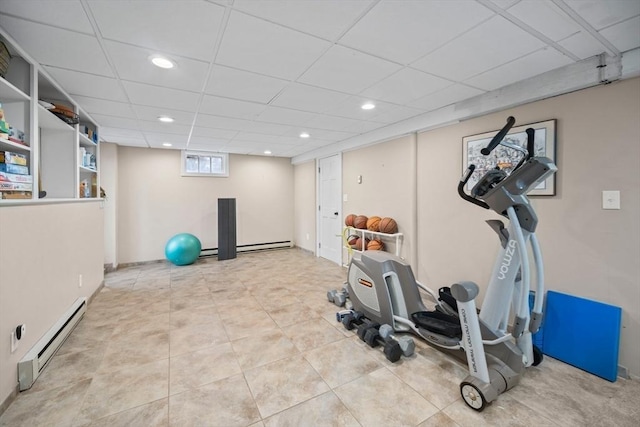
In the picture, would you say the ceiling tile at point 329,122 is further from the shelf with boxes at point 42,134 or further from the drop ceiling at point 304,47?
the shelf with boxes at point 42,134

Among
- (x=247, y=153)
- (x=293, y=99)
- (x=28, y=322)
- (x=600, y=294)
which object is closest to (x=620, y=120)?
(x=600, y=294)

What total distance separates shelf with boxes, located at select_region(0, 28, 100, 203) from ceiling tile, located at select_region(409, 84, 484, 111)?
3.38 m

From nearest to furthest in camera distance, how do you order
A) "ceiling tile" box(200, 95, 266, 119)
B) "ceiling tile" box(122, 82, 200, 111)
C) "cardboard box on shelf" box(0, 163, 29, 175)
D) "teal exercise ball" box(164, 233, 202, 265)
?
"cardboard box on shelf" box(0, 163, 29, 175) < "ceiling tile" box(122, 82, 200, 111) < "ceiling tile" box(200, 95, 266, 119) < "teal exercise ball" box(164, 233, 202, 265)

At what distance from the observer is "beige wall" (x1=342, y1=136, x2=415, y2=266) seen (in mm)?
3850

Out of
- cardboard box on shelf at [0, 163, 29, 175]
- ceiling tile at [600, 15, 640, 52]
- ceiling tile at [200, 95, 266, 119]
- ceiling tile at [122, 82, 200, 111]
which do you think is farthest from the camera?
ceiling tile at [200, 95, 266, 119]

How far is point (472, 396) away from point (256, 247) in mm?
5663

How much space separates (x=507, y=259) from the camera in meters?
1.96

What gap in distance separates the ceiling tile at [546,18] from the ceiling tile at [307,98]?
1.53 m

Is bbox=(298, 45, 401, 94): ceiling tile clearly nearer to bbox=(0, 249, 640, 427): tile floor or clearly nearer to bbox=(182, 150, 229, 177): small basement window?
bbox=(0, 249, 640, 427): tile floor

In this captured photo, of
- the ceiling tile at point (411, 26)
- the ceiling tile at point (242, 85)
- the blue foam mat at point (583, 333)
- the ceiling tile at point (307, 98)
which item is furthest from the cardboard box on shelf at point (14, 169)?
the blue foam mat at point (583, 333)

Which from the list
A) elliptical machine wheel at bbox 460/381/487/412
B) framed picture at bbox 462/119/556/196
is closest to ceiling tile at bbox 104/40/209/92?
framed picture at bbox 462/119/556/196

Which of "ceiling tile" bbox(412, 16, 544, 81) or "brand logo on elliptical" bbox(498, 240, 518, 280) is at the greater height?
"ceiling tile" bbox(412, 16, 544, 81)

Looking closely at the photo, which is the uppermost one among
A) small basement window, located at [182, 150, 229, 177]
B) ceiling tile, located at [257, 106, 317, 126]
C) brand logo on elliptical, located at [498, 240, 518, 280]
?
ceiling tile, located at [257, 106, 317, 126]

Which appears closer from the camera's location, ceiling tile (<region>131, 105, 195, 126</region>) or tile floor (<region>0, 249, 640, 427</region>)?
tile floor (<region>0, 249, 640, 427</region>)
